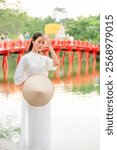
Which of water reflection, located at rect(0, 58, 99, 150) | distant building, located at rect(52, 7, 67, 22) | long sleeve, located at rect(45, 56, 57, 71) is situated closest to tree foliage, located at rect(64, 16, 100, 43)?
distant building, located at rect(52, 7, 67, 22)

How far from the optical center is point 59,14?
5238 mm

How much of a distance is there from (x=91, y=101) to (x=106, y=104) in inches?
99.4

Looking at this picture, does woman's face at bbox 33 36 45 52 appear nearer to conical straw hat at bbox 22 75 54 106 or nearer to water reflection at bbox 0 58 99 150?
conical straw hat at bbox 22 75 54 106

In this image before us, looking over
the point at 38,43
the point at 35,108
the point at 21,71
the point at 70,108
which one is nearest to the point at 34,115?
the point at 35,108

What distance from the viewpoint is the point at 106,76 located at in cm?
293

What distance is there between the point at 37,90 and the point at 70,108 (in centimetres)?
231

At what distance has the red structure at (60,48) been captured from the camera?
15.6ft

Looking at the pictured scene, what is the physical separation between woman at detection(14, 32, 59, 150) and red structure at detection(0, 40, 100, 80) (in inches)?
69.1

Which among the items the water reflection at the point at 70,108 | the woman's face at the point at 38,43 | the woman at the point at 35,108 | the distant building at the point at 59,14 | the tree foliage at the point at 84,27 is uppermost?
the distant building at the point at 59,14

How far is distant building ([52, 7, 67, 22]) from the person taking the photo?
506 cm

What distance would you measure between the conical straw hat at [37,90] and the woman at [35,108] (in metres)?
0.04

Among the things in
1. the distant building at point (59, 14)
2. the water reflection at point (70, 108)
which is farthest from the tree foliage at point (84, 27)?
the water reflection at point (70, 108)

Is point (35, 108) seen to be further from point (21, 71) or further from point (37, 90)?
point (21, 71)

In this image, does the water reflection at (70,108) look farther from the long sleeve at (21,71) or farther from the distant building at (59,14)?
the long sleeve at (21,71)
